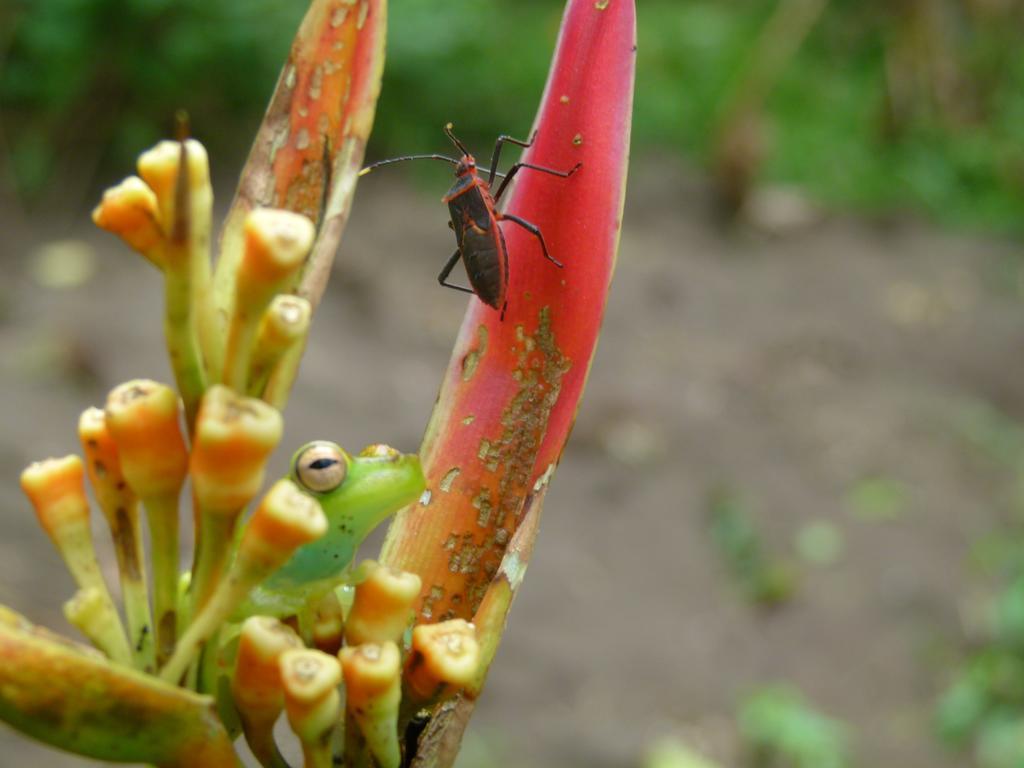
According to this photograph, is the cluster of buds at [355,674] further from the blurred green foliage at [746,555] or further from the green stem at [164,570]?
the blurred green foliage at [746,555]

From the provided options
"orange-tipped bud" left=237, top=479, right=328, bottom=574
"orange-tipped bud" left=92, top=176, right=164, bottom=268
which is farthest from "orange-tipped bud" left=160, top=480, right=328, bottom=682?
"orange-tipped bud" left=92, top=176, right=164, bottom=268

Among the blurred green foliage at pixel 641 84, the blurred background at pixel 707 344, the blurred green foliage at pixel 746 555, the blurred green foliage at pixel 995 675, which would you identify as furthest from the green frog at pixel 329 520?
the blurred green foliage at pixel 641 84

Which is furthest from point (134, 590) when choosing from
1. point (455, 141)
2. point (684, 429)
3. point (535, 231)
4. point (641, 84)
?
point (641, 84)

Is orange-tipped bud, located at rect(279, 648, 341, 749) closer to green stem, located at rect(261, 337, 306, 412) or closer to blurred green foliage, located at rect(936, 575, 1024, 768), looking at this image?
green stem, located at rect(261, 337, 306, 412)

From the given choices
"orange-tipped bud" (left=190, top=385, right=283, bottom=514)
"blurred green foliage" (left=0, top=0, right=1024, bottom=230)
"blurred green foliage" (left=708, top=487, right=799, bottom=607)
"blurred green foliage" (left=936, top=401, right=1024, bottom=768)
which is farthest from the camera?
"blurred green foliage" (left=0, top=0, right=1024, bottom=230)

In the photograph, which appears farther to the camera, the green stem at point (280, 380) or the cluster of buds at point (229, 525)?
the green stem at point (280, 380)

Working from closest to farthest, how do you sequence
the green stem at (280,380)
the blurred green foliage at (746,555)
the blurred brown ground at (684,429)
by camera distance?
the green stem at (280,380) < the blurred brown ground at (684,429) < the blurred green foliage at (746,555)

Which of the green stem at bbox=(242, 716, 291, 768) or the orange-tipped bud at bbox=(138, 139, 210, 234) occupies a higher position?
the orange-tipped bud at bbox=(138, 139, 210, 234)

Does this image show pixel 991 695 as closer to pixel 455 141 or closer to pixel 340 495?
pixel 455 141
